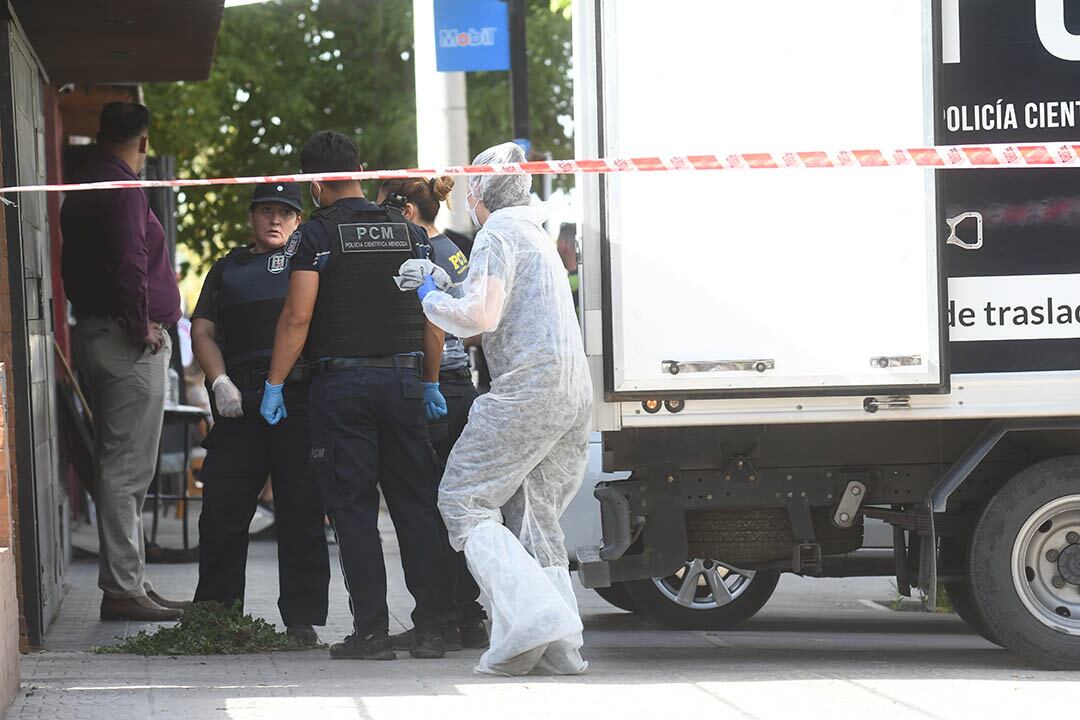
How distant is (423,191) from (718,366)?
165 centimetres

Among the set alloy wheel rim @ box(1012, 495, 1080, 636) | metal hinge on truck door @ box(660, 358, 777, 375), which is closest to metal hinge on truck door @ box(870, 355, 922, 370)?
metal hinge on truck door @ box(660, 358, 777, 375)

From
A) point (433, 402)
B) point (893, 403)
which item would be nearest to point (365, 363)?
point (433, 402)

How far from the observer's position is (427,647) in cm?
686

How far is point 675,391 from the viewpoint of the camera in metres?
Answer: 6.45

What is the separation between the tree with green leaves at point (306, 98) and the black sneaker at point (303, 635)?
11150 millimetres

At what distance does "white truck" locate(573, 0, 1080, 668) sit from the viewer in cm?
643

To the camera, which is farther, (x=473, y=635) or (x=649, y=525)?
(x=473, y=635)

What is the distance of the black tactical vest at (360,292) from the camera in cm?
674

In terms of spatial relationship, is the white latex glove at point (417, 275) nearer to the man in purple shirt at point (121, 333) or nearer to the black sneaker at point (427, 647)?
the black sneaker at point (427, 647)

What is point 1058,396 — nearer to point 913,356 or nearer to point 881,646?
point 913,356

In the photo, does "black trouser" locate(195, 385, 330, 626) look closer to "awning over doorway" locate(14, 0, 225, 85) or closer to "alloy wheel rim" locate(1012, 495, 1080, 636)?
"awning over doorway" locate(14, 0, 225, 85)

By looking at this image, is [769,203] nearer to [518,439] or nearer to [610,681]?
[518,439]

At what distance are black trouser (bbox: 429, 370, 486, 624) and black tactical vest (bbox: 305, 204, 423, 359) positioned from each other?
54 centimetres

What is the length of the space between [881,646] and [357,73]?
41.5ft
